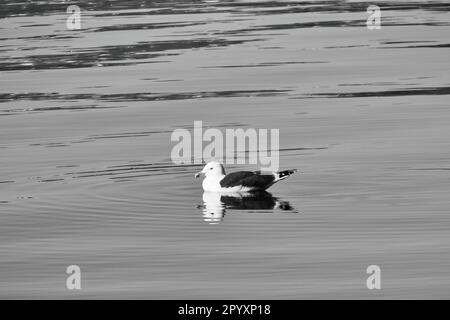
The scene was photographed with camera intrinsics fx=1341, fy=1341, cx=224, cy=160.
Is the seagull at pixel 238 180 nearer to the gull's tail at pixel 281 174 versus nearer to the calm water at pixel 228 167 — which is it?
the gull's tail at pixel 281 174

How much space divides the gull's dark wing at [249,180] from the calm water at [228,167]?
256mm

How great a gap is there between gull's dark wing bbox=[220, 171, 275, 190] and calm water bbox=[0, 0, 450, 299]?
0.26 metres

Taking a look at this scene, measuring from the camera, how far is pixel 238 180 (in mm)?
19672

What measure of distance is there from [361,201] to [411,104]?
8541 mm

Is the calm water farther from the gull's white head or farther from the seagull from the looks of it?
the gull's white head

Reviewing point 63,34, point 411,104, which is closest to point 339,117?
point 411,104

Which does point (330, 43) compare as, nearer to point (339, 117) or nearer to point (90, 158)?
point (339, 117)

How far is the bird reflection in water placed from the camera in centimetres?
1847

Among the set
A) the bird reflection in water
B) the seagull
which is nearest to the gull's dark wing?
the seagull

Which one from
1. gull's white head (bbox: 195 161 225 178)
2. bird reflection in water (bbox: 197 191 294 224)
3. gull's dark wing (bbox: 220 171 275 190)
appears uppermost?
gull's white head (bbox: 195 161 225 178)

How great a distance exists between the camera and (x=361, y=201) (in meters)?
18.6

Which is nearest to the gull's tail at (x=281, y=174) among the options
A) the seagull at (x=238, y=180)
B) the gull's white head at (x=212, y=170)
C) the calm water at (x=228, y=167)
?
the seagull at (x=238, y=180)

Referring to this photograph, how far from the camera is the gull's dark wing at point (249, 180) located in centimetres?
1958

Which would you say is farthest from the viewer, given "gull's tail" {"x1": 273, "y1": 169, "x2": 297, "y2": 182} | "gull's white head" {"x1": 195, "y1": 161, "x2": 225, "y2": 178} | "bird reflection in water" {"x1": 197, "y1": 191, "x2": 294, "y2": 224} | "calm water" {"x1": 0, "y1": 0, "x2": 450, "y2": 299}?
"gull's white head" {"x1": 195, "y1": 161, "x2": 225, "y2": 178}
